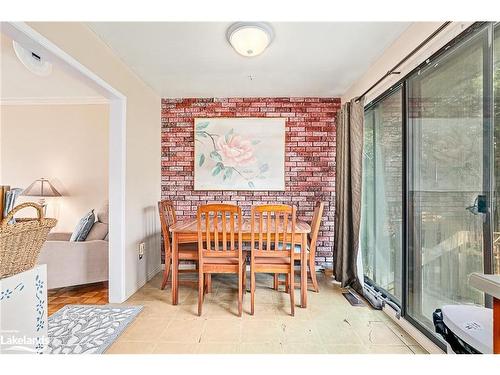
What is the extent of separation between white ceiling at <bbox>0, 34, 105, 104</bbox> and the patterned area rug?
2089mm

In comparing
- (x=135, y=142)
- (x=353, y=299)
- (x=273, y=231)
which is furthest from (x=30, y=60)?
(x=353, y=299)

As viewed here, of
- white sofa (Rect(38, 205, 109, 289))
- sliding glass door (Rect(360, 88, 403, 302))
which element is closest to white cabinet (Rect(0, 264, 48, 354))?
white sofa (Rect(38, 205, 109, 289))

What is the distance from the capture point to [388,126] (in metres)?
2.48

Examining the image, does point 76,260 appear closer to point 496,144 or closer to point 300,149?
point 300,149

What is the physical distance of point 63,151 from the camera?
3.82 metres

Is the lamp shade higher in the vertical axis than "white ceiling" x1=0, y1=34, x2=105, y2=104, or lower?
lower

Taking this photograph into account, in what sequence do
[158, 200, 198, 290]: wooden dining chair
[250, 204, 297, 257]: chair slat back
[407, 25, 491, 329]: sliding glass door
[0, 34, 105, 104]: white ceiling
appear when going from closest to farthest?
[407, 25, 491, 329]: sliding glass door → [250, 204, 297, 257]: chair slat back → [158, 200, 198, 290]: wooden dining chair → [0, 34, 105, 104]: white ceiling

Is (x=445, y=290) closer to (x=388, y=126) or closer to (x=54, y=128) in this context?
(x=388, y=126)

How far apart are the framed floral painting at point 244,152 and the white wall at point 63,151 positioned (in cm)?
156

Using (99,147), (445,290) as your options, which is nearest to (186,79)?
(99,147)

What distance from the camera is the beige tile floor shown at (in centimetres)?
182

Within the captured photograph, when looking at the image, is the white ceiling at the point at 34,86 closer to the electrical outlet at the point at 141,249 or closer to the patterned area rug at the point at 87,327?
the electrical outlet at the point at 141,249

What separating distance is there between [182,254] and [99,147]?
229 centimetres

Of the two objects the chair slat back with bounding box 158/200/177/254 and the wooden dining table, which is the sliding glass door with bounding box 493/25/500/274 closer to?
the wooden dining table
